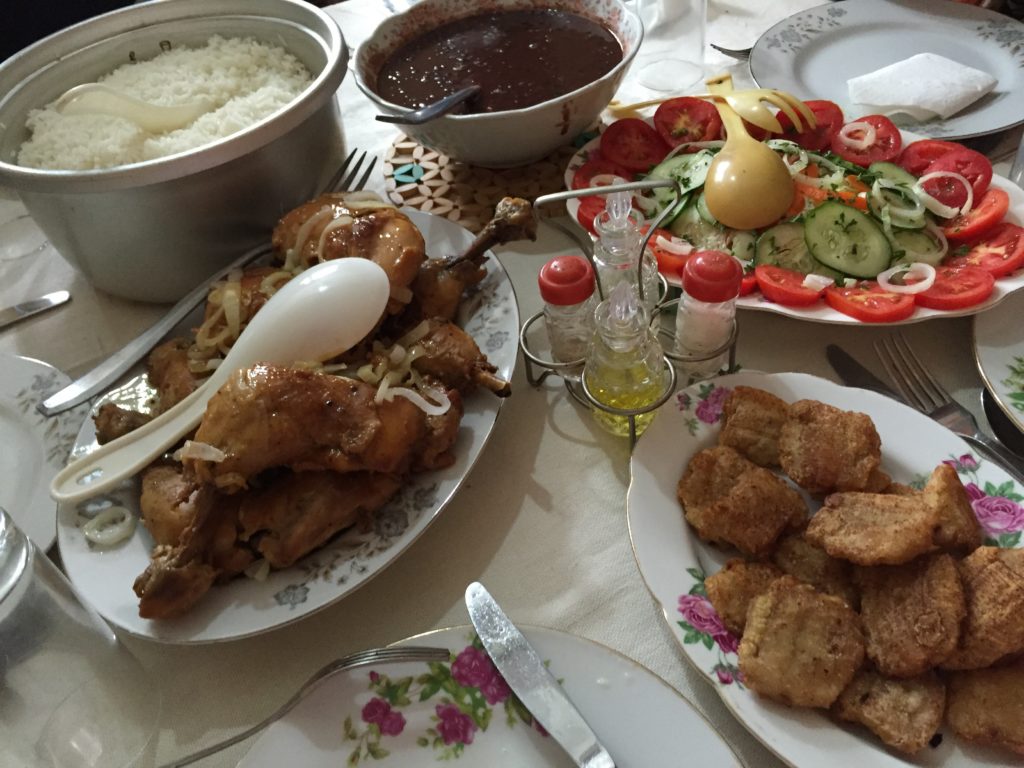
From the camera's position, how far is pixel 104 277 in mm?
1493

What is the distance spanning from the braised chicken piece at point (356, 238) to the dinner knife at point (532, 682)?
58cm

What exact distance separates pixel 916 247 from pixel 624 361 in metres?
0.66

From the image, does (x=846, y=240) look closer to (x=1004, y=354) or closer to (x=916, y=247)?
(x=916, y=247)

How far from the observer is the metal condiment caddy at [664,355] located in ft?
3.73

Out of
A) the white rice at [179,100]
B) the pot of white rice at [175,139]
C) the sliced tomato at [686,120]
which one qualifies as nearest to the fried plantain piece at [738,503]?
the sliced tomato at [686,120]

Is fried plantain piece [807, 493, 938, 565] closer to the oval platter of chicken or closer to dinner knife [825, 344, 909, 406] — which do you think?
dinner knife [825, 344, 909, 406]

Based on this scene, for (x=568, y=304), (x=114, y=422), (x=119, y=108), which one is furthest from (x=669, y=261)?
(x=119, y=108)

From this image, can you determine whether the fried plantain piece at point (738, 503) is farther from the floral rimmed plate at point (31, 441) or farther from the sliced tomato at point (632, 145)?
the floral rimmed plate at point (31, 441)

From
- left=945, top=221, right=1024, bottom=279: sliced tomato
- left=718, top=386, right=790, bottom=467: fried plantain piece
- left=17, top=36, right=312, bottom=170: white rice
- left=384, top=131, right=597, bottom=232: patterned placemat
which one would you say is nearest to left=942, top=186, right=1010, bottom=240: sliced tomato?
left=945, top=221, right=1024, bottom=279: sliced tomato

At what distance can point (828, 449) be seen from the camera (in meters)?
1.00

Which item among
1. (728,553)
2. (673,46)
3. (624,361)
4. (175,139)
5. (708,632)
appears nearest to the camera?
(708,632)

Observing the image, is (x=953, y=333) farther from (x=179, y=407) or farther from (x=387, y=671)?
(x=179, y=407)

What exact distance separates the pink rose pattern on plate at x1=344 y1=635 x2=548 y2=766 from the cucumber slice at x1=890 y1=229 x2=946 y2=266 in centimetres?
102

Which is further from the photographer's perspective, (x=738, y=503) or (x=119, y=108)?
(x=119, y=108)
